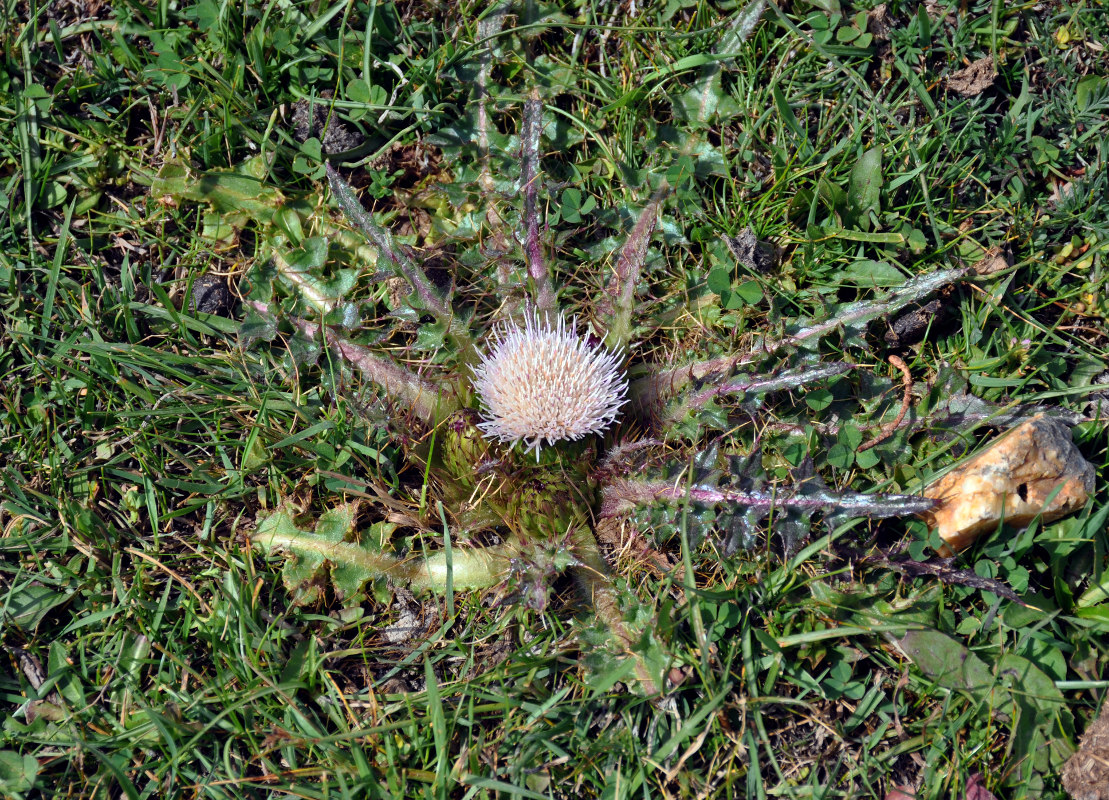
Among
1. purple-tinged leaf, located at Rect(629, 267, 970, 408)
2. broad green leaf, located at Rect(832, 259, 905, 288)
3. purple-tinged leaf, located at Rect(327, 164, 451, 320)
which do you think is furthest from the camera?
broad green leaf, located at Rect(832, 259, 905, 288)

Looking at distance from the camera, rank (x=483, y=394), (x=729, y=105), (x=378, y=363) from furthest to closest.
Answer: (x=729, y=105), (x=378, y=363), (x=483, y=394)

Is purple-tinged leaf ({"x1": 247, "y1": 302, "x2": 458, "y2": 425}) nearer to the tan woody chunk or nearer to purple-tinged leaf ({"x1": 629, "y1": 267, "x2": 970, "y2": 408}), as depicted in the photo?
purple-tinged leaf ({"x1": 629, "y1": 267, "x2": 970, "y2": 408})

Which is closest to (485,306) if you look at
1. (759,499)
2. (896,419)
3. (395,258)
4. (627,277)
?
(395,258)

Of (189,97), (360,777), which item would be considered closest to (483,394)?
(360,777)

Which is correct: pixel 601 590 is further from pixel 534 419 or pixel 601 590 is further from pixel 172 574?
pixel 172 574

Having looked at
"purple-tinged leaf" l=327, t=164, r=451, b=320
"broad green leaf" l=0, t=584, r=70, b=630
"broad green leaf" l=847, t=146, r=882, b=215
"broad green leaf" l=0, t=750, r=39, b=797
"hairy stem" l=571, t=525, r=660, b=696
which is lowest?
"broad green leaf" l=0, t=750, r=39, b=797

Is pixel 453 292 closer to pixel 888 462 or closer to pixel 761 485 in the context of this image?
pixel 761 485

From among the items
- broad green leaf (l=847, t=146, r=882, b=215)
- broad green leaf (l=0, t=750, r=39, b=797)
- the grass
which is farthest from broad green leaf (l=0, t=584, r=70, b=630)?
broad green leaf (l=847, t=146, r=882, b=215)
